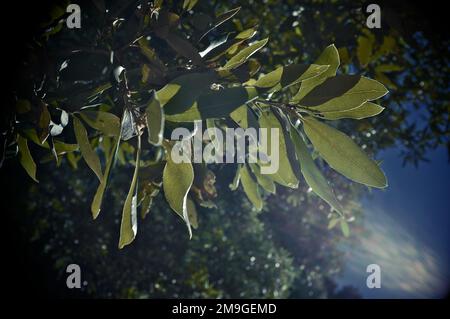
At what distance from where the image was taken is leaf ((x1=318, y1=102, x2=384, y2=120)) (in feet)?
2.43

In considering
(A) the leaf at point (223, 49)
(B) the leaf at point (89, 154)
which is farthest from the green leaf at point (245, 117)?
(B) the leaf at point (89, 154)

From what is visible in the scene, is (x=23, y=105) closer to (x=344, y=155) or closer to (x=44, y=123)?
(x=44, y=123)

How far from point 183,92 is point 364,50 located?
1251mm

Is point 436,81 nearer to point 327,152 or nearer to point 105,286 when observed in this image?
point 327,152

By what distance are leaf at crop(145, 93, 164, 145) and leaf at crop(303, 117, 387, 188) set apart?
325mm

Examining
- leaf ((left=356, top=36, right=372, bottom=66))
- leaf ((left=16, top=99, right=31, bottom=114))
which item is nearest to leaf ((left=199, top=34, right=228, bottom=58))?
leaf ((left=16, top=99, right=31, bottom=114))

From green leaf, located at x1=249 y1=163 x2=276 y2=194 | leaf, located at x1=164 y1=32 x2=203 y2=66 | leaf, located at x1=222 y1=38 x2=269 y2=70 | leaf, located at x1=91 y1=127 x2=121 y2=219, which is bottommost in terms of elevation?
leaf, located at x1=91 y1=127 x2=121 y2=219

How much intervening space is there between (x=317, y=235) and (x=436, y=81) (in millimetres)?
6061

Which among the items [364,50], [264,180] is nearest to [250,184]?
[264,180]

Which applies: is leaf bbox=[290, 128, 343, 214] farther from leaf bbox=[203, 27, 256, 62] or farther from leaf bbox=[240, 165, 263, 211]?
leaf bbox=[240, 165, 263, 211]

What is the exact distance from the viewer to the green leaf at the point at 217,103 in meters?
0.64

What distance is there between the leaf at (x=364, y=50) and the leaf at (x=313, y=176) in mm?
1092

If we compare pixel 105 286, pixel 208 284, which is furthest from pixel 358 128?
pixel 105 286

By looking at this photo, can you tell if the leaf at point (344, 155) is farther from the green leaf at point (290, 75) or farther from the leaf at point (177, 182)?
the leaf at point (177, 182)
